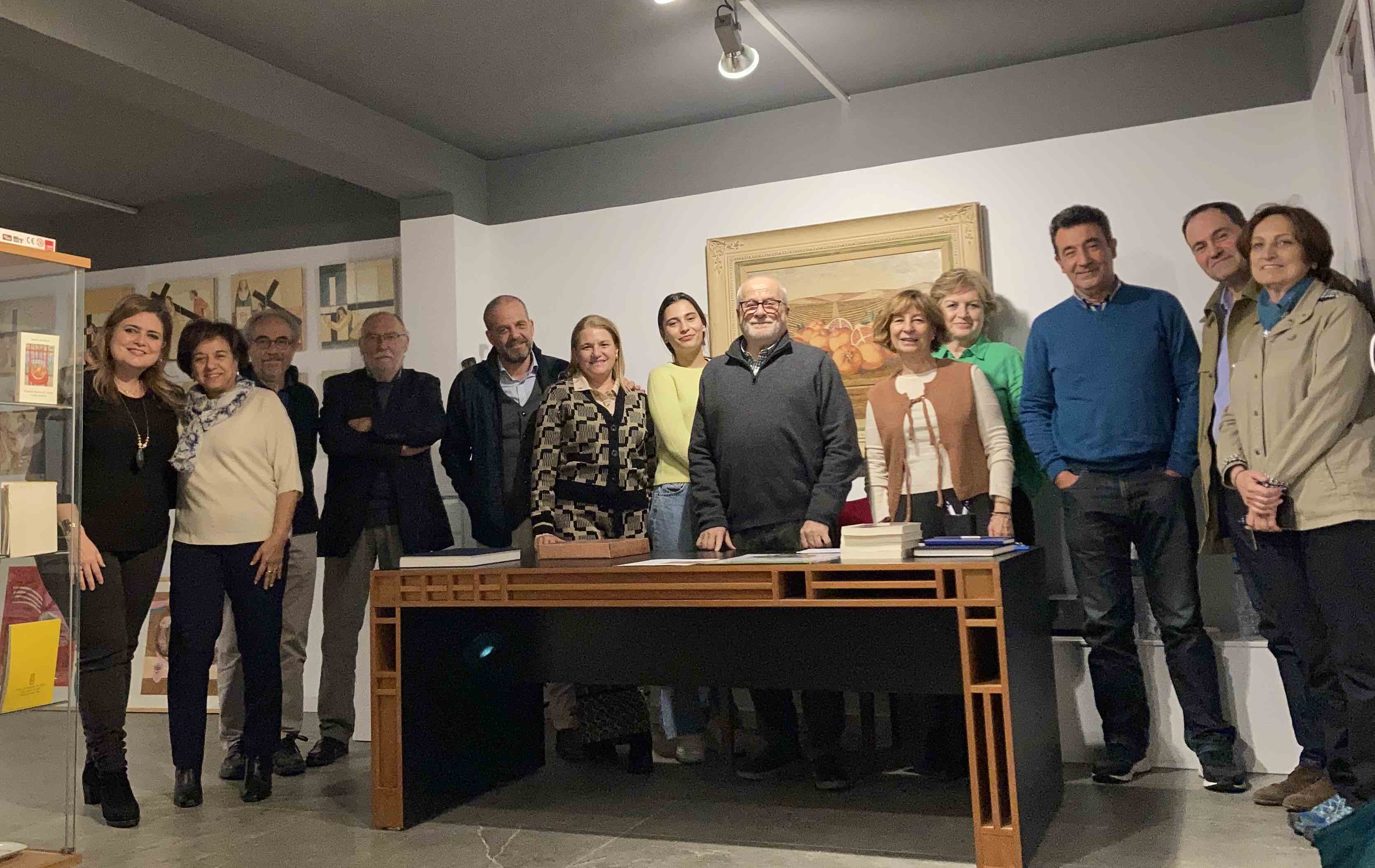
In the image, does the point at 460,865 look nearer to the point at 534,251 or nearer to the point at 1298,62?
the point at 534,251

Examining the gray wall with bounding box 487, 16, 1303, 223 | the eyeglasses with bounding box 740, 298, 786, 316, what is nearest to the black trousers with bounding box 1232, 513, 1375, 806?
the eyeglasses with bounding box 740, 298, 786, 316

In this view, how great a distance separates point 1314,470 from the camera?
8.32 ft

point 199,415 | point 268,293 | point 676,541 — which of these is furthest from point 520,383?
point 268,293

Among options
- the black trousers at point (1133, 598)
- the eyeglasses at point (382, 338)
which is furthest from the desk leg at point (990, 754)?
the eyeglasses at point (382, 338)

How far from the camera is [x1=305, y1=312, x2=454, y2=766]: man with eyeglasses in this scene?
13.1ft

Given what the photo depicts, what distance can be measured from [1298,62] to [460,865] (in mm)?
3973

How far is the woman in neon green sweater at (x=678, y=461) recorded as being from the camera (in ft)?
11.9

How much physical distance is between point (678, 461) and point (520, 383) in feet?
2.50

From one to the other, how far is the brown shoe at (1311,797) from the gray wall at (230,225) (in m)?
4.41

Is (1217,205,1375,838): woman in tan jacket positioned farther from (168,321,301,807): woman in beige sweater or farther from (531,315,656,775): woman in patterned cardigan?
(168,321,301,807): woman in beige sweater

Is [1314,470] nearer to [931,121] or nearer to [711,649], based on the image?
[711,649]

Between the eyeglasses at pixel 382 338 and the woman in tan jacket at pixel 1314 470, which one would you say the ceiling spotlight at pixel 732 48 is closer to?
the eyeglasses at pixel 382 338

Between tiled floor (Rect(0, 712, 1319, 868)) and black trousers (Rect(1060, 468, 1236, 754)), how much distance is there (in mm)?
208

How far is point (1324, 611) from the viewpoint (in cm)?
253
